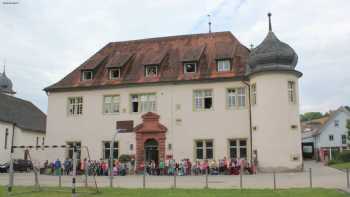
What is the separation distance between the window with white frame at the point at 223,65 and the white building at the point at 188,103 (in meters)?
0.07

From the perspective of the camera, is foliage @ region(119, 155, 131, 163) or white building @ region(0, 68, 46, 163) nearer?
foliage @ region(119, 155, 131, 163)

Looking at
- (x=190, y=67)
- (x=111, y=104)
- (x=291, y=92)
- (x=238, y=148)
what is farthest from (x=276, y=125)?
(x=111, y=104)

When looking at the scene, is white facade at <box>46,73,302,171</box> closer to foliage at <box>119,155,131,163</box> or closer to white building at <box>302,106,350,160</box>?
foliage at <box>119,155,131,163</box>

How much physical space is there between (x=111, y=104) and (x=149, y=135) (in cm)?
423

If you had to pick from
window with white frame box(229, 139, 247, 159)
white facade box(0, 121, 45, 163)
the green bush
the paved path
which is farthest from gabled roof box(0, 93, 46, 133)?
the green bush

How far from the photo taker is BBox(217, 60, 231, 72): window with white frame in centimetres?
3272

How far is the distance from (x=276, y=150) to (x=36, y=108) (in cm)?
3946

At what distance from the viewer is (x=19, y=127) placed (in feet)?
154

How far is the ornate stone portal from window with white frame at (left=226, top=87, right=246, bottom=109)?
17.0 feet

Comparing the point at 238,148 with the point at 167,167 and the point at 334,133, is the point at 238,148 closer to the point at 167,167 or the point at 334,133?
the point at 167,167

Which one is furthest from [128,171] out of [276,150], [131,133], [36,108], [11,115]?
[36,108]

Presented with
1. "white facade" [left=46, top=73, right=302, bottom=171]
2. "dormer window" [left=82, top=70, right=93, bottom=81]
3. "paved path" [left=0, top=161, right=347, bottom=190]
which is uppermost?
"dormer window" [left=82, top=70, right=93, bottom=81]

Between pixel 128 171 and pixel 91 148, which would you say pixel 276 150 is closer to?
pixel 128 171

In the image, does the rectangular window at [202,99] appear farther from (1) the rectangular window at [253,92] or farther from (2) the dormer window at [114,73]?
(2) the dormer window at [114,73]
